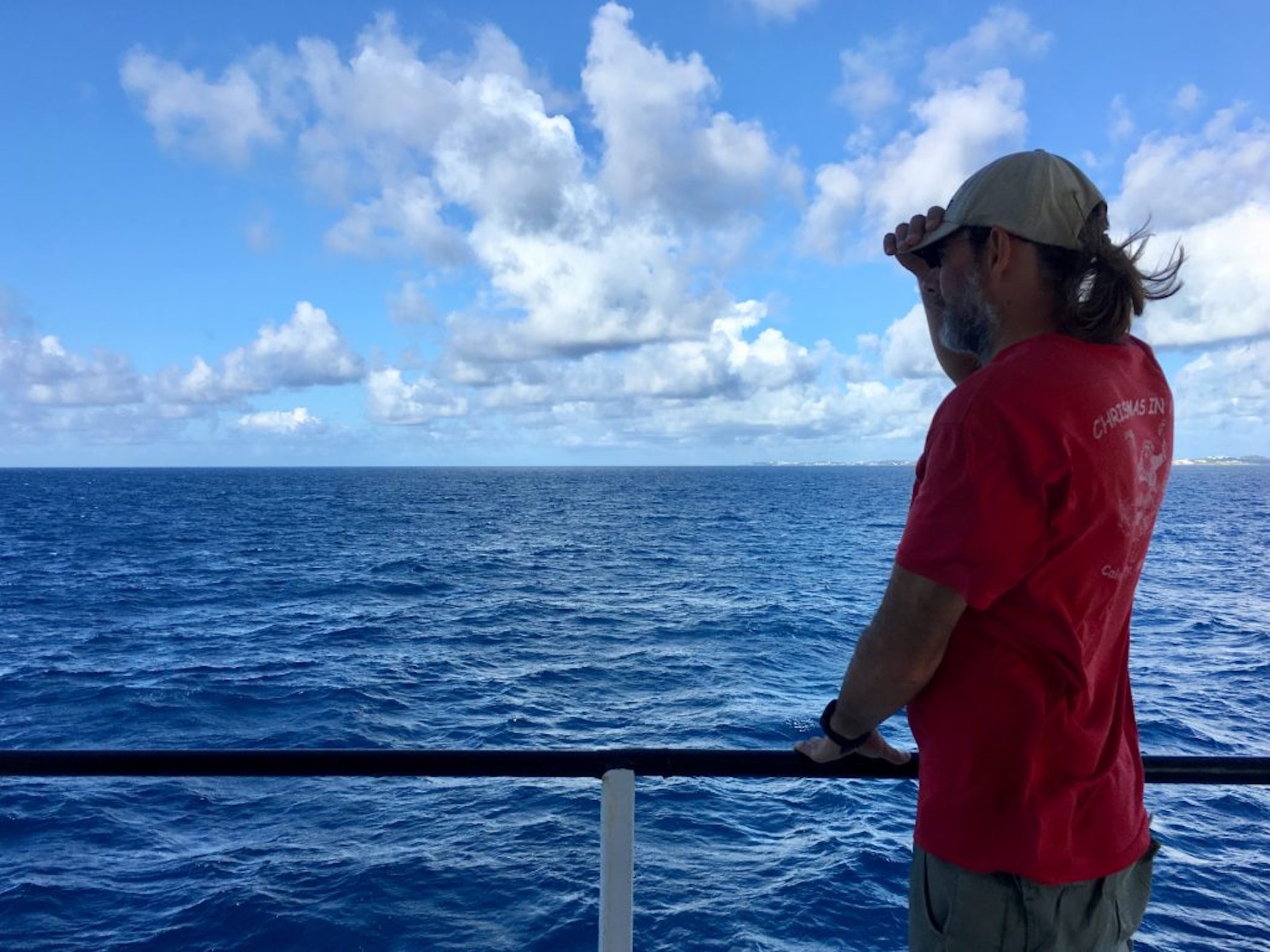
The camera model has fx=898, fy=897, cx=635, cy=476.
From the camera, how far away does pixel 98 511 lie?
214 ft

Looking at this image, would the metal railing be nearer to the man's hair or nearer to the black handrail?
the black handrail

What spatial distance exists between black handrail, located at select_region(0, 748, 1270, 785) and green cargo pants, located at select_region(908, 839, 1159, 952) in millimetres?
284

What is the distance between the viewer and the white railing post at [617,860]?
1.72m

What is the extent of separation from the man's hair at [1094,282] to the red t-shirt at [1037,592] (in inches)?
1.7

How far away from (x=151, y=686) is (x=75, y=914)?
852cm

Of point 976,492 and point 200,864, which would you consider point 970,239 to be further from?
point 200,864

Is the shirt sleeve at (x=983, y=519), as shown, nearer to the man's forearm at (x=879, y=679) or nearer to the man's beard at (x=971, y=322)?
the man's forearm at (x=879, y=679)

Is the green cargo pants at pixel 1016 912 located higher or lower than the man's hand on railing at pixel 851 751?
lower

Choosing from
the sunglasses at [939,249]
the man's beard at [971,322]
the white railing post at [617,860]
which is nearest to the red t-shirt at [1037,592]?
the man's beard at [971,322]

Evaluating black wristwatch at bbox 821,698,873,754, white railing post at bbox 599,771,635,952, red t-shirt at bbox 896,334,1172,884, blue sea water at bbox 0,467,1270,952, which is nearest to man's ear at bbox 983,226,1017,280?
red t-shirt at bbox 896,334,1172,884

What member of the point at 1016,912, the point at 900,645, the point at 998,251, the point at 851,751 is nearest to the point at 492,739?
the point at 851,751

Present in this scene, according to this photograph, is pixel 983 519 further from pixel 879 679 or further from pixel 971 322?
pixel 971 322

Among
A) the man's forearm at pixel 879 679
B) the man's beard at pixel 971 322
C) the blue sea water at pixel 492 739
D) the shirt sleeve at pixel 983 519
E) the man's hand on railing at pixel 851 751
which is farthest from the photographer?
the blue sea water at pixel 492 739

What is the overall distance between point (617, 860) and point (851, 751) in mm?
503
